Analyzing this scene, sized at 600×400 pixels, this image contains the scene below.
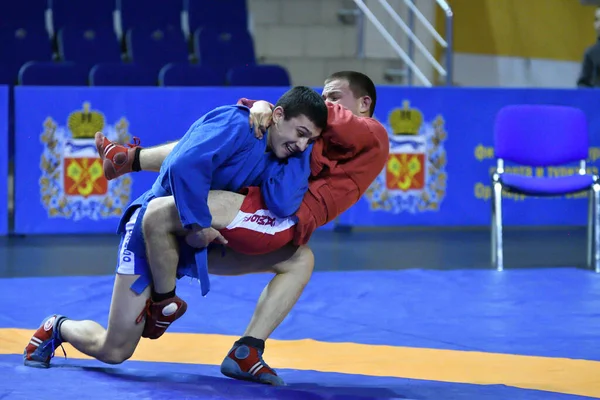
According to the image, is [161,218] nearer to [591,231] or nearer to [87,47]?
[591,231]

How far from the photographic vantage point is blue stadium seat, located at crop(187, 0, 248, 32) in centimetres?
918

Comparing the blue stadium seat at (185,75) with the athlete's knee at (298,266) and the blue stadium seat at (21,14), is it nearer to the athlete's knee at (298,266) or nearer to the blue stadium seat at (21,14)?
the blue stadium seat at (21,14)

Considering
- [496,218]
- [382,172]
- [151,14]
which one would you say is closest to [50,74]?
[151,14]

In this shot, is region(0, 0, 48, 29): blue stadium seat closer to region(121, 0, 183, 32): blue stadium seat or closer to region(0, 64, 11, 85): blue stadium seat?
region(0, 64, 11, 85): blue stadium seat

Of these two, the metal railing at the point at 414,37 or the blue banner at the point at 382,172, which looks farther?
the metal railing at the point at 414,37

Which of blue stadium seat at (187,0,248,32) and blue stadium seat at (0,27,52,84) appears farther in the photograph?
blue stadium seat at (187,0,248,32)

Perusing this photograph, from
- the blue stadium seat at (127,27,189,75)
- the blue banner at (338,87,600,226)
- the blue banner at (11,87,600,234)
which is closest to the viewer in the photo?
the blue banner at (11,87,600,234)

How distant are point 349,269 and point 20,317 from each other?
2.05 metres

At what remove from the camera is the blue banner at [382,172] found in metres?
6.71

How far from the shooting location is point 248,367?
3129mm

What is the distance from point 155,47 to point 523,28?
4.18 metres

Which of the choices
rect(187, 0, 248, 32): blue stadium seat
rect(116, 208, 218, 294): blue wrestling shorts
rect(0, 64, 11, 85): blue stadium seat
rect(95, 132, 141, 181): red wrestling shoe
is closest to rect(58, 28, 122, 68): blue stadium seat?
rect(0, 64, 11, 85): blue stadium seat

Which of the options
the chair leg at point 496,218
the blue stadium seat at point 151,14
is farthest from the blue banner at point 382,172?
the blue stadium seat at point 151,14

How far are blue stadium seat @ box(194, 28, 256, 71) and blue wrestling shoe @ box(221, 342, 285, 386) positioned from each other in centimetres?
593
